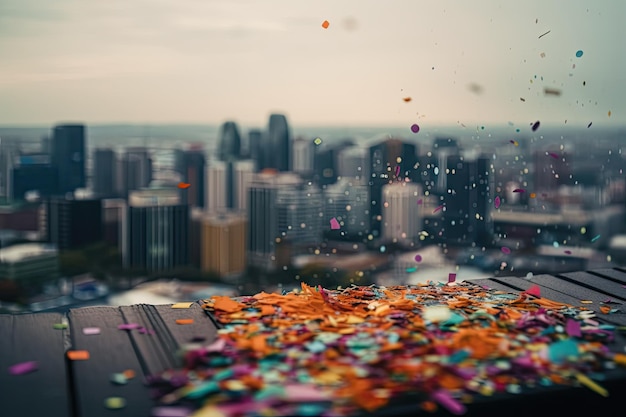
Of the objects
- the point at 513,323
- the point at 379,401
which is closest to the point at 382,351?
the point at 379,401

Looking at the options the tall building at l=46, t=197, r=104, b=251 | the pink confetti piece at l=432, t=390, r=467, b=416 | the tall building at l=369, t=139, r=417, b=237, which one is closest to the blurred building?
the tall building at l=46, t=197, r=104, b=251

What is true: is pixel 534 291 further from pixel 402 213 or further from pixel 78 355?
pixel 402 213

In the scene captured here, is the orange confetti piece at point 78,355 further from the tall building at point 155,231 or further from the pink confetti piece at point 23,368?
the tall building at point 155,231

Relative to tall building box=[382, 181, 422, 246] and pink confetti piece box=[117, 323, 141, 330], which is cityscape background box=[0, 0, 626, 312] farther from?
pink confetti piece box=[117, 323, 141, 330]

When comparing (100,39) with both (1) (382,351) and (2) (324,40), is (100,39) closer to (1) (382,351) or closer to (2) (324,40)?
(2) (324,40)

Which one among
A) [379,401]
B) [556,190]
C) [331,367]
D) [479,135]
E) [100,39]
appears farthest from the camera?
[100,39]

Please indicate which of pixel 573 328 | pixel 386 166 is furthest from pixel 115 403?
pixel 386 166
